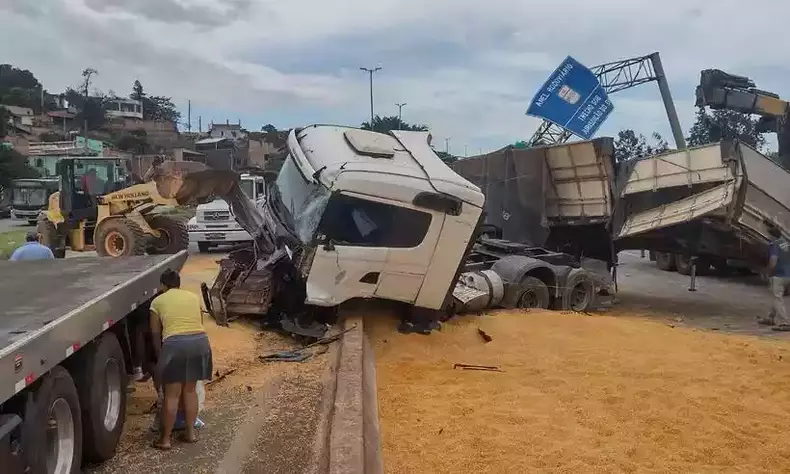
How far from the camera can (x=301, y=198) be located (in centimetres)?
973

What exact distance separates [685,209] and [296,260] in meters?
7.60

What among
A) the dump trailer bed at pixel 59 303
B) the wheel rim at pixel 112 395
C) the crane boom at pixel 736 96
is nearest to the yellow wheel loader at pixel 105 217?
the dump trailer bed at pixel 59 303

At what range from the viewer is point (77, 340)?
442 cm

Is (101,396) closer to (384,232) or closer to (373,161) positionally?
(384,232)

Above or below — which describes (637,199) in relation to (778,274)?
above

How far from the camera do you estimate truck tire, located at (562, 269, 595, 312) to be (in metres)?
12.5

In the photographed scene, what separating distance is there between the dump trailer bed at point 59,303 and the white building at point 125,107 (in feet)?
306

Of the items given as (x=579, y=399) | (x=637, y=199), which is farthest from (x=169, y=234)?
(x=579, y=399)

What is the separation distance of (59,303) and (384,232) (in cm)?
460

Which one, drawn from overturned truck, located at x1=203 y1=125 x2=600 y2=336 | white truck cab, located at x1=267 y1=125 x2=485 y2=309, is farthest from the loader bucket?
white truck cab, located at x1=267 y1=125 x2=485 y2=309

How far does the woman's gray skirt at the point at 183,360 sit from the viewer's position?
17.6 feet

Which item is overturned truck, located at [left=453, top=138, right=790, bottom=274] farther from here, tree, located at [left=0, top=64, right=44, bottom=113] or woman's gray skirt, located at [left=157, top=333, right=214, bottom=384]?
tree, located at [left=0, top=64, right=44, bottom=113]

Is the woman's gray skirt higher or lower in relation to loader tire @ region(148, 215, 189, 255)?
lower

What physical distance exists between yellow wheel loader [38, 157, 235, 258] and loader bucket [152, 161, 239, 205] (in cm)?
A: 333
